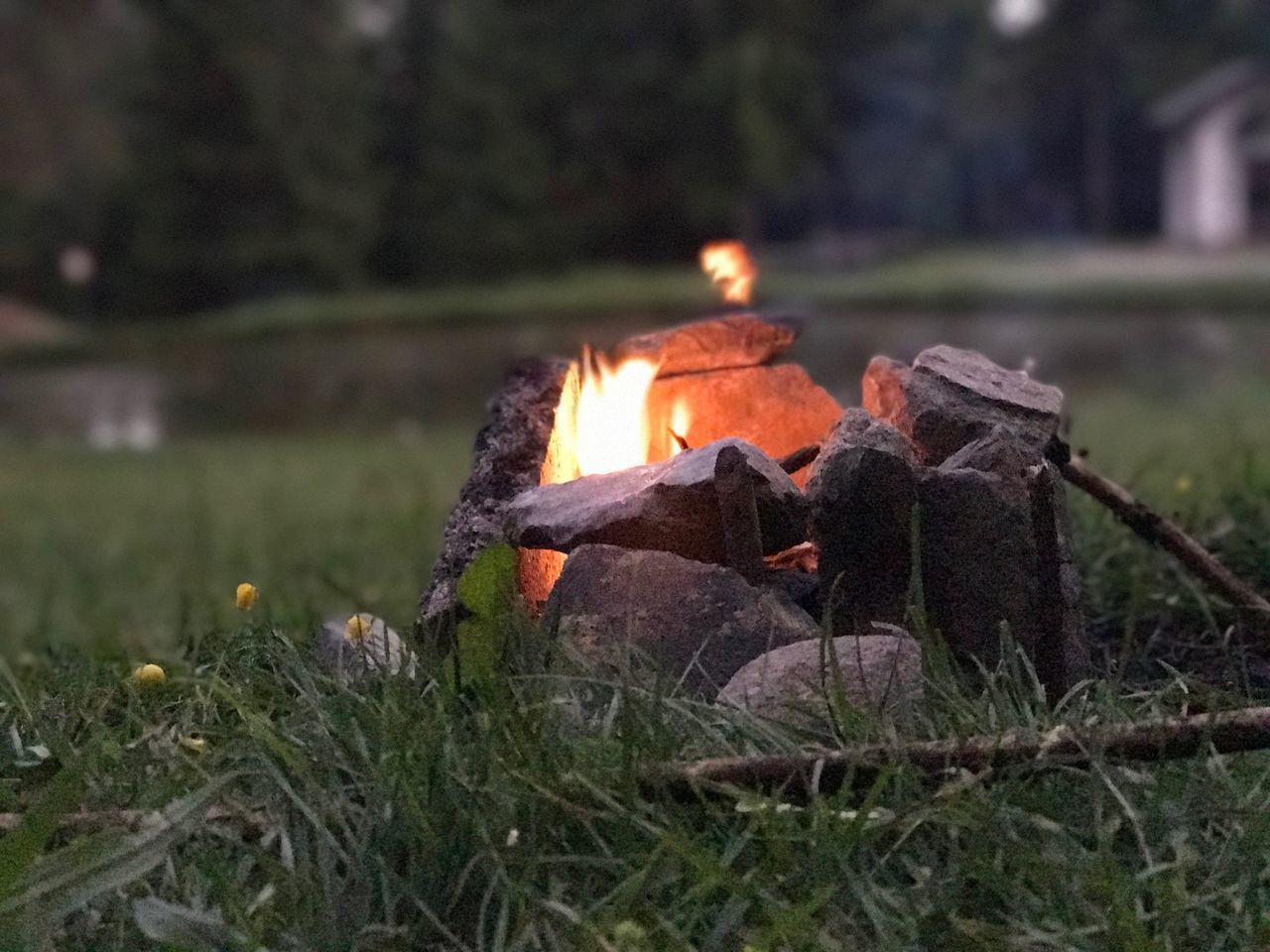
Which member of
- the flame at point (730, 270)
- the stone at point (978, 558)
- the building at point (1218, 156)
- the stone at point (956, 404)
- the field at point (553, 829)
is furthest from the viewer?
the building at point (1218, 156)

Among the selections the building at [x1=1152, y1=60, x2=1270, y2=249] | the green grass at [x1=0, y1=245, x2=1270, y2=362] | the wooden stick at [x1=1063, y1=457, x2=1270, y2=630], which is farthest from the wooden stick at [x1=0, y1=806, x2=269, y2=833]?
the building at [x1=1152, y1=60, x2=1270, y2=249]

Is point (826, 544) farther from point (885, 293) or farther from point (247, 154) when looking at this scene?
point (247, 154)

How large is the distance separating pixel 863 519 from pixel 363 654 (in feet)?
1.63

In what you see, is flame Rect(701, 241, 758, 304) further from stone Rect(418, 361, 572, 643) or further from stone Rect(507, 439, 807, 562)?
stone Rect(507, 439, 807, 562)

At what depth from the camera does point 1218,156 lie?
941cm

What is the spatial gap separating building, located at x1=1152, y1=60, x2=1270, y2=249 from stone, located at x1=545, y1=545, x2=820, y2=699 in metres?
8.11

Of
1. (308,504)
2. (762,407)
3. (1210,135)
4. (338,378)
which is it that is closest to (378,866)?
(762,407)

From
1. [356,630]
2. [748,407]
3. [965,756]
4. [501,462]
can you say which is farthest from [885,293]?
[965,756]

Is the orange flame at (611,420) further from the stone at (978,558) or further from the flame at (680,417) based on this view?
the stone at (978,558)

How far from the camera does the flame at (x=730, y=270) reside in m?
1.95

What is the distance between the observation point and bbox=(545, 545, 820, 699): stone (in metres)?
1.38

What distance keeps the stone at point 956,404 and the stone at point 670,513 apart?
0.18 metres

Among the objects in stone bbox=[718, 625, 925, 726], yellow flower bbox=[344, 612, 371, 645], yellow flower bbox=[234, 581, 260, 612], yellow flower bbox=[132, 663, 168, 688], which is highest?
yellow flower bbox=[234, 581, 260, 612]

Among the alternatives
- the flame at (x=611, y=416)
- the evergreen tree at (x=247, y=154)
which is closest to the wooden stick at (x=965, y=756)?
the flame at (x=611, y=416)
